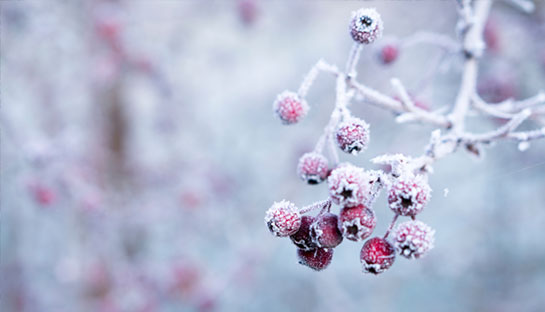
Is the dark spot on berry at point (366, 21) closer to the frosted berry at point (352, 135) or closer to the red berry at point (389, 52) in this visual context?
the frosted berry at point (352, 135)

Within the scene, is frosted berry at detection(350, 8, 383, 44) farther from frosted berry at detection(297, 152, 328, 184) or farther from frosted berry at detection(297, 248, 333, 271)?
frosted berry at detection(297, 248, 333, 271)

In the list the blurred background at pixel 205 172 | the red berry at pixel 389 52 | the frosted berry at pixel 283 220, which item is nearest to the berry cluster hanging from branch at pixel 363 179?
the frosted berry at pixel 283 220

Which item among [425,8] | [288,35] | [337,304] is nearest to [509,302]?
[337,304]

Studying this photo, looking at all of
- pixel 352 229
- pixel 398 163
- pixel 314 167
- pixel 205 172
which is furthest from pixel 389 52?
pixel 205 172

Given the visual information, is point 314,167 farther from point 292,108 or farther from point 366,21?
point 366,21

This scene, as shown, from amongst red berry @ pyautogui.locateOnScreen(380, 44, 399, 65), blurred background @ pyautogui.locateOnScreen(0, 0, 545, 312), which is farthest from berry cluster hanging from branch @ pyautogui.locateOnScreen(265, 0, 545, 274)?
blurred background @ pyautogui.locateOnScreen(0, 0, 545, 312)

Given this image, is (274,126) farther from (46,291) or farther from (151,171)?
(46,291)
